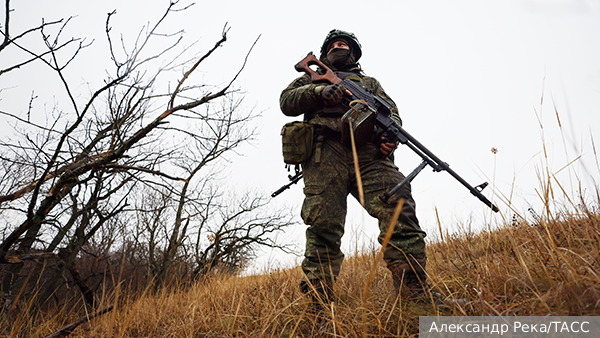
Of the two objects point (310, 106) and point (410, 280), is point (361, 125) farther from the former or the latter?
point (410, 280)

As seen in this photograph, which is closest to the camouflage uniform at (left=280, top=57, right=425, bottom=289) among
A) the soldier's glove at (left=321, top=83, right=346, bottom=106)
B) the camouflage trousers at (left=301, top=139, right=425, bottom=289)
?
the camouflage trousers at (left=301, top=139, right=425, bottom=289)

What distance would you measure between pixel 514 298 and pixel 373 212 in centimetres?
106

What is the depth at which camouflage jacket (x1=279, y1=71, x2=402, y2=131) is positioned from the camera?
7.86ft

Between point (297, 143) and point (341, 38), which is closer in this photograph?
point (297, 143)

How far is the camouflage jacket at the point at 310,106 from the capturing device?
2395 mm

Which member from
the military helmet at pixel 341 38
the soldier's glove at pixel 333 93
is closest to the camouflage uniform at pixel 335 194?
the soldier's glove at pixel 333 93

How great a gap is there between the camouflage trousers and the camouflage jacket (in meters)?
0.20

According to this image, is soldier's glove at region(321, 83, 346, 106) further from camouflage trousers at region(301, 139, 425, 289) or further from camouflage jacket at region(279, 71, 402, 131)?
camouflage trousers at region(301, 139, 425, 289)

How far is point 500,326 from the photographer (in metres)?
1.04

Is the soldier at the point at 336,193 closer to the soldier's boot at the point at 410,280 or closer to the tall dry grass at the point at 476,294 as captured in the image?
the soldier's boot at the point at 410,280

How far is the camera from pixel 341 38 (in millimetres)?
2920

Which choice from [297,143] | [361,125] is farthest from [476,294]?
[297,143]

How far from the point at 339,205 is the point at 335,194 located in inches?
3.4

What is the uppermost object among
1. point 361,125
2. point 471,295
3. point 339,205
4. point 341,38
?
point 341,38
